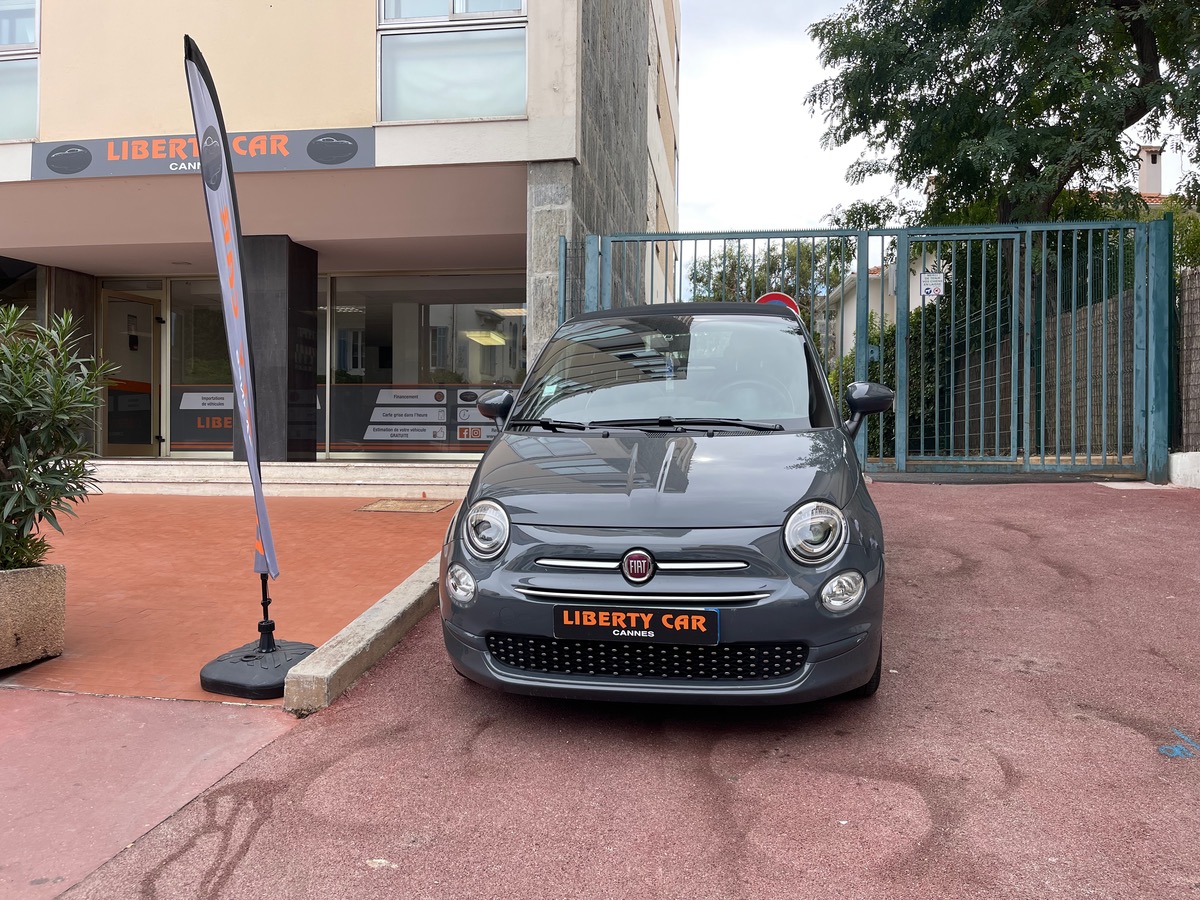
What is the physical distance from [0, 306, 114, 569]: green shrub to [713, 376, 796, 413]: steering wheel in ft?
9.56

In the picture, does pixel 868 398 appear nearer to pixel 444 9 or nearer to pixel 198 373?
pixel 444 9

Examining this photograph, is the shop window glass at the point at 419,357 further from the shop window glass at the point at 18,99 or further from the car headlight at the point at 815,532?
the car headlight at the point at 815,532

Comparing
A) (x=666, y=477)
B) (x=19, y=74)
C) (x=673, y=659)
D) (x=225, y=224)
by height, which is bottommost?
(x=673, y=659)

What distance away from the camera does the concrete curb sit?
358cm

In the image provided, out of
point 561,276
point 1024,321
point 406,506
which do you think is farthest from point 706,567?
point 1024,321

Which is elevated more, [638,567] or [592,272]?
[592,272]

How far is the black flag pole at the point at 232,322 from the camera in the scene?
3.73 meters

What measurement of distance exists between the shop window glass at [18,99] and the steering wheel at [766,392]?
9.68 metres

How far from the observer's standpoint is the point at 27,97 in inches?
400

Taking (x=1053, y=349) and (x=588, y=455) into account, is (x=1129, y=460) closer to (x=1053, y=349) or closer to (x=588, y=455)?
(x=1053, y=349)

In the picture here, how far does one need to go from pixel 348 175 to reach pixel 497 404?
247 inches

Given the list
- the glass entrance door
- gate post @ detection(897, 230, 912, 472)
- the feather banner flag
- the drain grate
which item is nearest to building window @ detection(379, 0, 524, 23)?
gate post @ detection(897, 230, 912, 472)

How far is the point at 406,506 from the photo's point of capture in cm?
911

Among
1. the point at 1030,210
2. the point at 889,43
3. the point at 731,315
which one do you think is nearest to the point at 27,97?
the point at 731,315
